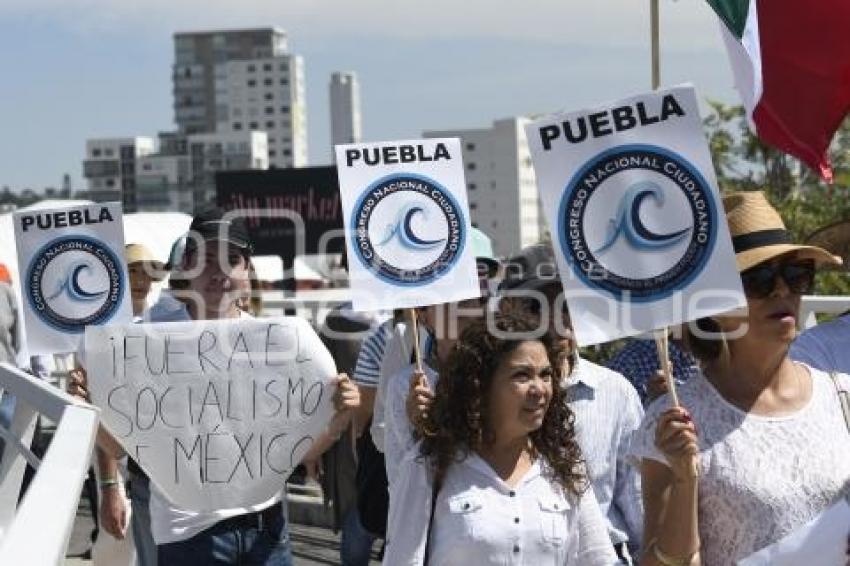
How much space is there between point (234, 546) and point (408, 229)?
47.0 inches

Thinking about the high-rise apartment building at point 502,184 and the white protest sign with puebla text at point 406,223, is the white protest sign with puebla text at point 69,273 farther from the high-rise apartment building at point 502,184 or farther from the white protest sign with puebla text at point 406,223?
the high-rise apartment building at point 502,184

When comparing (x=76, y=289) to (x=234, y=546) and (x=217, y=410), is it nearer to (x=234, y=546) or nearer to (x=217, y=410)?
(x=217, y=410)

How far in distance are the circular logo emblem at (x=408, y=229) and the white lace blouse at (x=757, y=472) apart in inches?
74.2

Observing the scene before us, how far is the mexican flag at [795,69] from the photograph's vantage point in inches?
206

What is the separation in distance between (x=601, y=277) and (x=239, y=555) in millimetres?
1771

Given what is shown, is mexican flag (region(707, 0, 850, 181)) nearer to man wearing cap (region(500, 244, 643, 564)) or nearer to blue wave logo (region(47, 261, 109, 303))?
man wearing cap (region(500, 244, 643, 564))

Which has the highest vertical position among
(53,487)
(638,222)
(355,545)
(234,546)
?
(638,222)

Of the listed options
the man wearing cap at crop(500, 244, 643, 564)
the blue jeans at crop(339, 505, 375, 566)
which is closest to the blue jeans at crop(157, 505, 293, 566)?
the man wearing cap at crop(500, 244, 643, 564)

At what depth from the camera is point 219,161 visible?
185625 mm

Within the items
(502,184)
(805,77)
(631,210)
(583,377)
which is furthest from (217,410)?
(502,184)

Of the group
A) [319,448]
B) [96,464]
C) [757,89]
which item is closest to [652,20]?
[757,89]

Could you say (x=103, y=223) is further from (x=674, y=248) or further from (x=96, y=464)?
(x=674, y=248)

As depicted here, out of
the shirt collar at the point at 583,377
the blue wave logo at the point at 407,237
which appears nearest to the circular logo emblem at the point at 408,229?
the blue wave logo at the point at 407,237

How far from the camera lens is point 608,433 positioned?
4.55 m
